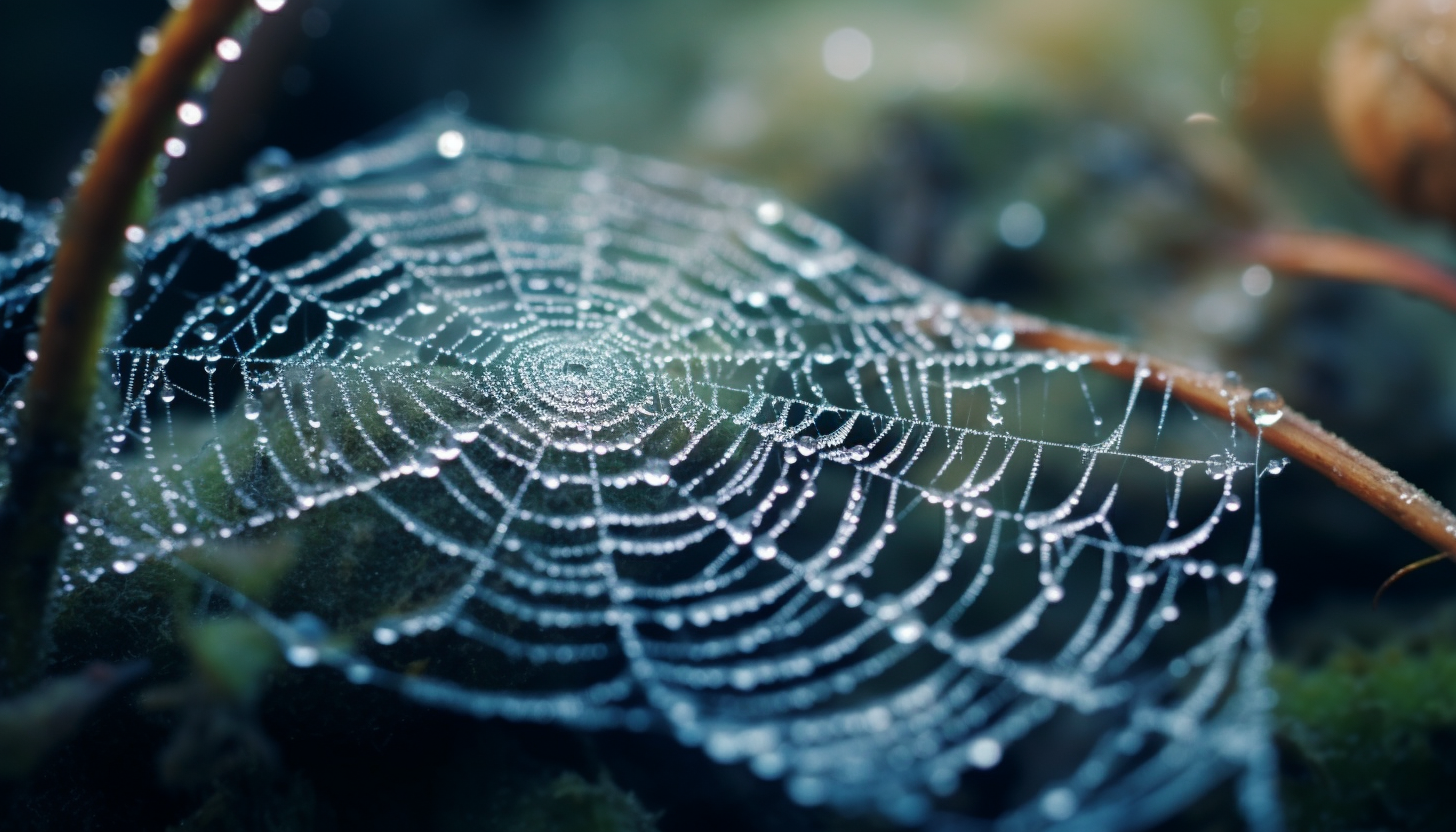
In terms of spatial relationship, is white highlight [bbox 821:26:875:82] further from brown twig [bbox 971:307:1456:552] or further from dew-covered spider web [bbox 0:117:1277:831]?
brown twig [bbox 971:307:1456:552]

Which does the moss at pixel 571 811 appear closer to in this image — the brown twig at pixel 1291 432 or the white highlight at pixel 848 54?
the brown twig at pixel 1291 432


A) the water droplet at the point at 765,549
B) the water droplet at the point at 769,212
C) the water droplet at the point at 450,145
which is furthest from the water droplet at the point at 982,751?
the water droplet at the point at 450,145

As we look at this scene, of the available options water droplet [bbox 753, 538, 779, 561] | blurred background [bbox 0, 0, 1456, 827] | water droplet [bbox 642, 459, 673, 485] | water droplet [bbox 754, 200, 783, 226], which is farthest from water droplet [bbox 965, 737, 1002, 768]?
water droplet [bbox 754, 200, 783, 226]

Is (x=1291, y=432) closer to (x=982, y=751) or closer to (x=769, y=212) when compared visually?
(x=982, y=751)

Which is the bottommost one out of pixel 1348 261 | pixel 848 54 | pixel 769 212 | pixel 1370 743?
pixel 1370 743

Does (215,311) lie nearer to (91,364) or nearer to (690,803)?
(91,364)

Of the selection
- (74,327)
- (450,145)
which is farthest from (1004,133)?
(74,327)
